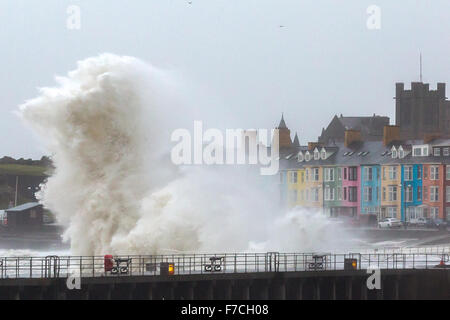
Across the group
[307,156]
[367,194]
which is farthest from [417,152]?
[307,156]

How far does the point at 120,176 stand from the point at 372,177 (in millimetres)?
45886

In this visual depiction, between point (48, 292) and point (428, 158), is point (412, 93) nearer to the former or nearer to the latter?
point (428, 158)

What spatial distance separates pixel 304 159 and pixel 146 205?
5170 cm

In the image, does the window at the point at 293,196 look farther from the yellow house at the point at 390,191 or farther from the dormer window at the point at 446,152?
the dormer window at the point at 446,152

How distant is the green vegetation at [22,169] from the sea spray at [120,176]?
73.9 m

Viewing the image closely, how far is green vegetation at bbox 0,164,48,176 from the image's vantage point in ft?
447

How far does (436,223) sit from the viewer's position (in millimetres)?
89938

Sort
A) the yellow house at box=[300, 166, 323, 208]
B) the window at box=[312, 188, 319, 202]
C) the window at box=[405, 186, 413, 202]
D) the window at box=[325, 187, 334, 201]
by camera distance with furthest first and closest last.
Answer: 1. the window at box=[312, 188, 319, 202]
2. the yellow house at box=[300, 166, 323, 208]
3. the window at box=[325, 187, 334, 201]
4. the window at box=[405, 186, 413, 202]

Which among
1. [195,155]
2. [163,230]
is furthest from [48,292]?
[195,155]

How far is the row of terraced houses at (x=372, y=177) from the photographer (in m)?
96.1

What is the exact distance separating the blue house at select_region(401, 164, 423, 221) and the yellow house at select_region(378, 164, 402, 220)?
0.39 m

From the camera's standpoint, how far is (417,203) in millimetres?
97312

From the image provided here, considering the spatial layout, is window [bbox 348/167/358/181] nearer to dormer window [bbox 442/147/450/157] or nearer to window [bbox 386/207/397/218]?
window [bbox 386/207/397/218]

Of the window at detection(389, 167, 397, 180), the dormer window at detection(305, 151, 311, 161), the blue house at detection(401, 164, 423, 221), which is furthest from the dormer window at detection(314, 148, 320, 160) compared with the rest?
the blue house at detection(401, 164, 423, 221)
